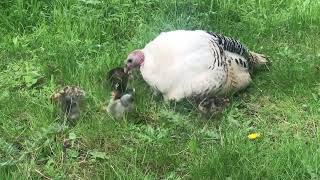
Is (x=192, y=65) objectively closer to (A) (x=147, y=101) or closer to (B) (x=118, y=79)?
(A) (x=147, y=101)

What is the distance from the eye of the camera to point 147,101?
15.9ft

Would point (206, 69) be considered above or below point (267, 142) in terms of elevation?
above

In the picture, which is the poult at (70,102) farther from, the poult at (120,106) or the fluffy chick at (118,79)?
the fluffy chick at (118,79)

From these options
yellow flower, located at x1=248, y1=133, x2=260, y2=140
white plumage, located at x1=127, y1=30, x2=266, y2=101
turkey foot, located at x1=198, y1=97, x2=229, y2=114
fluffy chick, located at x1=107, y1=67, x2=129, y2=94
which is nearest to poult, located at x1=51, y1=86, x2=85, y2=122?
fluffy chick, located at x1=107, y1=67, x2=129, y2=94

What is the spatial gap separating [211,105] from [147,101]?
510 millimetres

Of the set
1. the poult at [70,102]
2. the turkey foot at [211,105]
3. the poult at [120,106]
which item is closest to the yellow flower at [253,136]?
the turkey foot at [211,105]

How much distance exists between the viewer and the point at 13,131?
4.55 metres

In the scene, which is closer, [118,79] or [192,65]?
[192,65]

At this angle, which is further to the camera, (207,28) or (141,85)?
(207,28)

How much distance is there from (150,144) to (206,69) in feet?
2.36

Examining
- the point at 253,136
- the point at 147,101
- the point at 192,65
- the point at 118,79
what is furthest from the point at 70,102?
the point at 253,136

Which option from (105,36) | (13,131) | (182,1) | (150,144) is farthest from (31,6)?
(150,144)

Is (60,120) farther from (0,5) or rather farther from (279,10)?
(279,10)

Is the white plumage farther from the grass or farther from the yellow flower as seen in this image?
the yellow flower
